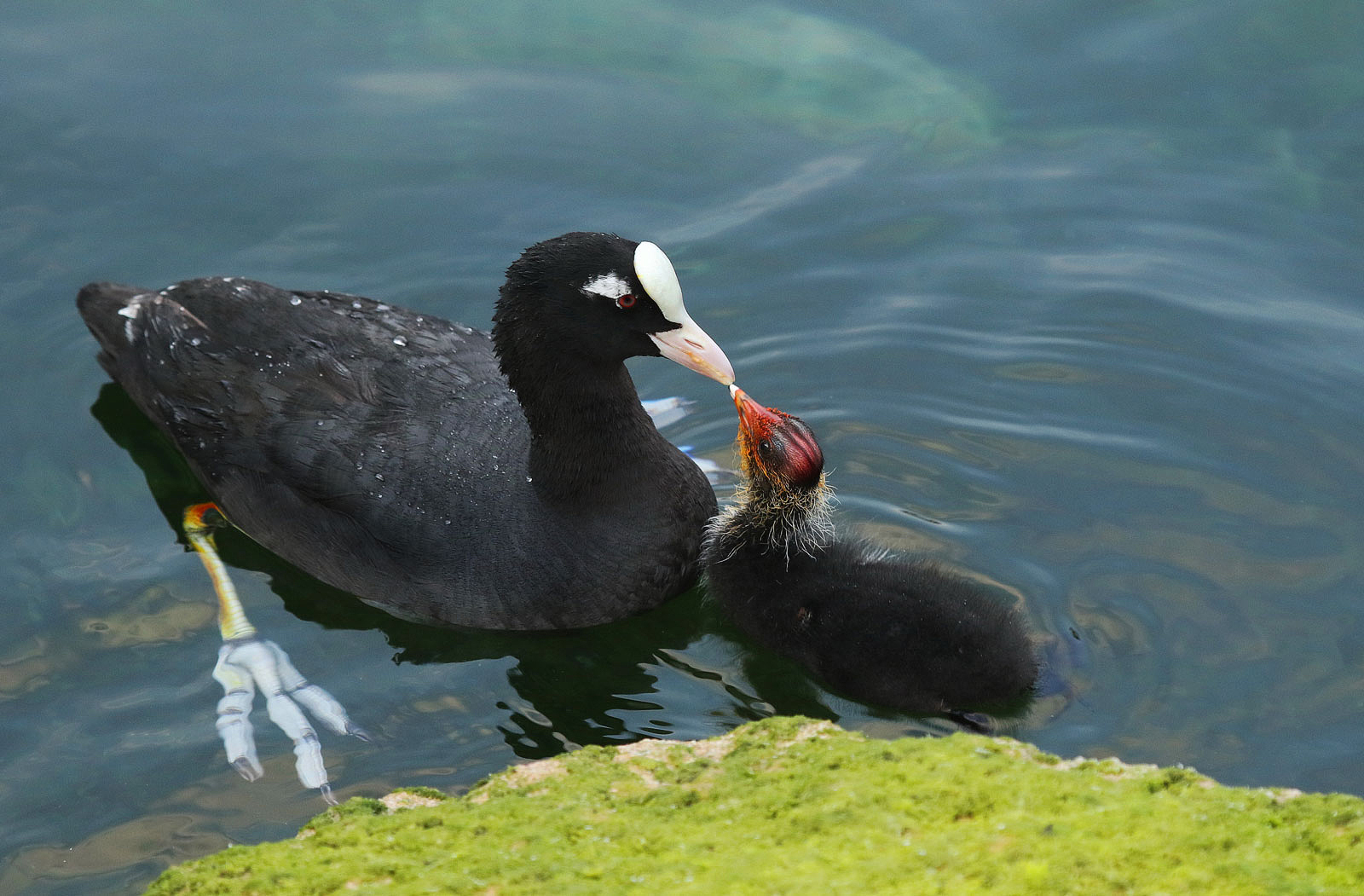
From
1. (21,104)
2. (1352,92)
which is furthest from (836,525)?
(21,104)

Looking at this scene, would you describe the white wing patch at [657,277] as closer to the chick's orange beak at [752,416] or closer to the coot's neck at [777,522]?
the chick's orange beak at [752,416]

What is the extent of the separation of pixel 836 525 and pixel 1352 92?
18.3 feet

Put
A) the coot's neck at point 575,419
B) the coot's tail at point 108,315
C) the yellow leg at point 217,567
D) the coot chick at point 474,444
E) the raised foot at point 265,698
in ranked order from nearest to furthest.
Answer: the raised foot at point 265,698, the coot chick at point 474,444, the coot's neck at point 575,419, the yellow leg at point 217,567, the coot's tail at point 108,315

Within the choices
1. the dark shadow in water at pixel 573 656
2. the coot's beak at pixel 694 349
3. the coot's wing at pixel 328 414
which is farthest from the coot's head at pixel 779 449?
the coot's wing at pixel 328 414

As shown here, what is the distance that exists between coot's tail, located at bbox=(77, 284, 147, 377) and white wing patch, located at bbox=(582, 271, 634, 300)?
3.00 metres

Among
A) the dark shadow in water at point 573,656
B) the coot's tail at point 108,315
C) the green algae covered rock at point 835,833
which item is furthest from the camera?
the coot's tail at point 108,315

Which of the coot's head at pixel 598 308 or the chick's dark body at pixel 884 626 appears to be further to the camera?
the coot's head at pixel 598 308

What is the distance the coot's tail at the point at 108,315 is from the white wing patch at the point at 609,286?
3.00 meters

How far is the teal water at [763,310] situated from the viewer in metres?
5.85

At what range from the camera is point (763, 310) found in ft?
27.0

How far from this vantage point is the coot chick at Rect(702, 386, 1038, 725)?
5488 mm

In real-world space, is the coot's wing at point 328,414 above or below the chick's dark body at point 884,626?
above

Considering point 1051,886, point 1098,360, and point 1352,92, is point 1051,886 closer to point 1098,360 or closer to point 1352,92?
point 1098,360

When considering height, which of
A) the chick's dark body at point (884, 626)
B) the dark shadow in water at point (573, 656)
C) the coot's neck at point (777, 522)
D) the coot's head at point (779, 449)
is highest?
the coot's head at point (779, 449)
